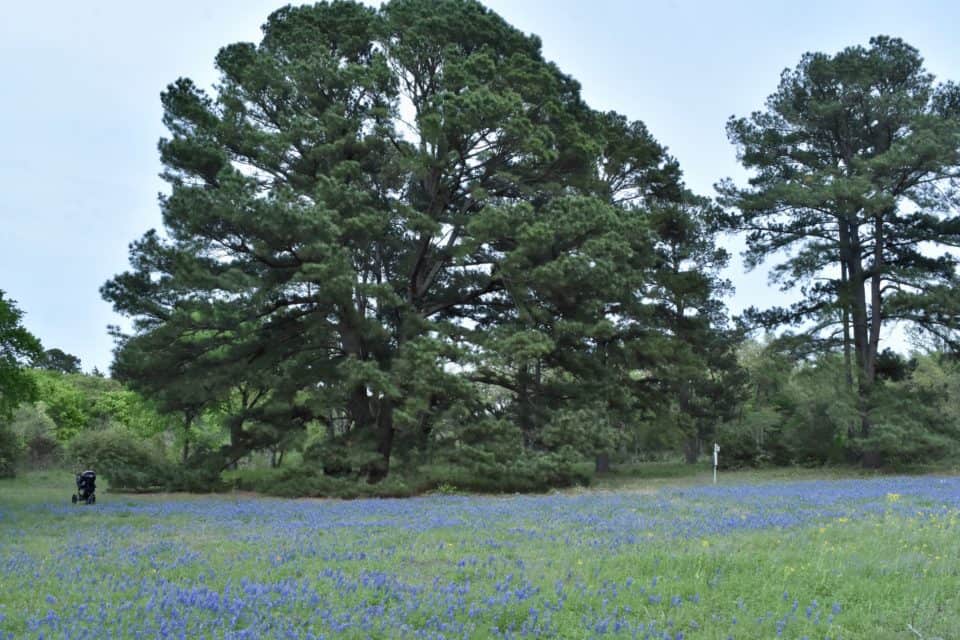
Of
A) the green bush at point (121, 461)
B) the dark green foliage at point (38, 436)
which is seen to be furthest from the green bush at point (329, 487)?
the dark green foliage at point (38, 436)

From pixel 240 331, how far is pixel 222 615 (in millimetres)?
17578

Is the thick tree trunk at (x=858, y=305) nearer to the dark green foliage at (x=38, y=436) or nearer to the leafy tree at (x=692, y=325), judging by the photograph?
the leafy tree at (x=692, y=325)

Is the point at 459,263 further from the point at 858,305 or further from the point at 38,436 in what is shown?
the point at 38,436

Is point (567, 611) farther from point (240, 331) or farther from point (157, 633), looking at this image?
point (240, 331)

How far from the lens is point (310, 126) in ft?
73.2

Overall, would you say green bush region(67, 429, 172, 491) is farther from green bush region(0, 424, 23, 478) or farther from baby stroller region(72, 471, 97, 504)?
baby stroller region(72, 471, 97, 504)

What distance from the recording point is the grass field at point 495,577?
578 centimetres

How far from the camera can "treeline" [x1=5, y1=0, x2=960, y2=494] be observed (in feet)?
70.6

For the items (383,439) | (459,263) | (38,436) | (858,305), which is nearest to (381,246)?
(459,263)

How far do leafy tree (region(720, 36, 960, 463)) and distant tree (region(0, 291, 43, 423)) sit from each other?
82.1ft

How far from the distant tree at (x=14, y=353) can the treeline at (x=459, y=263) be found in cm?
528

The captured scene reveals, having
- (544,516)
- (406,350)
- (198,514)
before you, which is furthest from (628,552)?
(406,350)

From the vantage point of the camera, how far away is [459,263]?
2544 centimetres

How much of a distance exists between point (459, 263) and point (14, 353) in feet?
44.1
